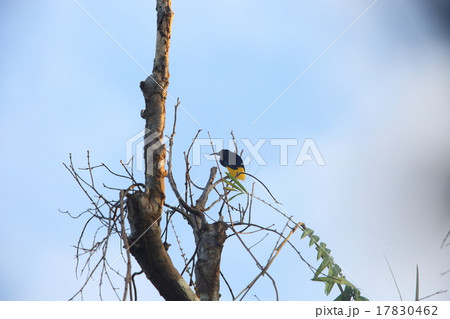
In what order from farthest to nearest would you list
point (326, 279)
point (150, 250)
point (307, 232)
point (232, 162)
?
point (232, 162), point (307, 232), point (326, 279), point (150, 250)

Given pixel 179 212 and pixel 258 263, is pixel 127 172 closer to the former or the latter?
pixel 179 212

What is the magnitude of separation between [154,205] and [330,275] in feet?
2.51

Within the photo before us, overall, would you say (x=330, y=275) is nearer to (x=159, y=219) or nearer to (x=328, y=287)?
(x=328, y=287)

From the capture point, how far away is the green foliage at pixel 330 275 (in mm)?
1761

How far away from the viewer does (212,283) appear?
5.88 ft

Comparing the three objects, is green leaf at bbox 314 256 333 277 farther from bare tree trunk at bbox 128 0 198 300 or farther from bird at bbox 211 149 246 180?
bird at bbox 211 149 246 180

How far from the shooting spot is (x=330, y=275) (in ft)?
5.91

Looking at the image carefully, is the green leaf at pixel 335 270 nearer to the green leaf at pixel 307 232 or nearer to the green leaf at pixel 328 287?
the green leaf at pixel 328 287

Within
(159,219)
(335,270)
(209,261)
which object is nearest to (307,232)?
(335,270)

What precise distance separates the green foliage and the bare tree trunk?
1.81ft

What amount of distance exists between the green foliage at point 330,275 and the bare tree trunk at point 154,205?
55cm

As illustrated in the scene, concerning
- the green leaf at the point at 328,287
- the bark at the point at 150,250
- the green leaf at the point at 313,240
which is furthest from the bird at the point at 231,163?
the bark at the point at 150,250
